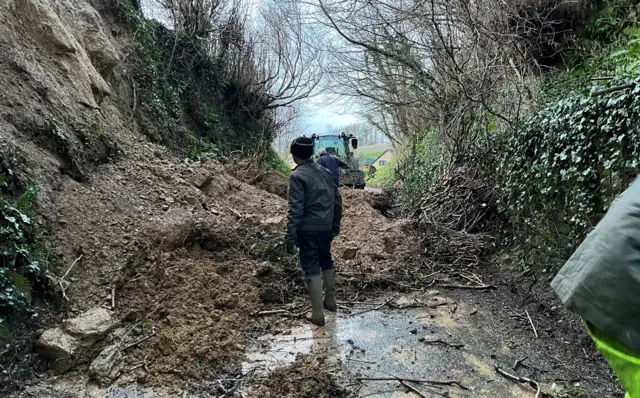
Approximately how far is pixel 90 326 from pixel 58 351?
0.29m

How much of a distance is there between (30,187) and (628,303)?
15.9 ft

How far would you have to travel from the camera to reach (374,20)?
33.5 feet

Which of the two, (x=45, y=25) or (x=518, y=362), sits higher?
(x=45, y=25)

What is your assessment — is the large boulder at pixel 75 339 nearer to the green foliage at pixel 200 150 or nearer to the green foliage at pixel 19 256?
the green foliage at pixel 19 256

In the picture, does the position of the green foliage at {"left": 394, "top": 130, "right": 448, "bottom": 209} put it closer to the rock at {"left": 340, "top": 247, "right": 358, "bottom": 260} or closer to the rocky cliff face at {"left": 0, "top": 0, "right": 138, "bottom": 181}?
the rock at {"left": 340, "top": 247, "right": 358, "bottom": 260}

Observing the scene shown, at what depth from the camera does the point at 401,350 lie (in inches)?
163

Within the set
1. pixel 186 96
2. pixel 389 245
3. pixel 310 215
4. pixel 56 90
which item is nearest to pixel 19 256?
pixel 310 215

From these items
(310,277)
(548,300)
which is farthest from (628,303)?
(548,300)

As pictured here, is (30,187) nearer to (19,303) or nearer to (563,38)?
(19,303)

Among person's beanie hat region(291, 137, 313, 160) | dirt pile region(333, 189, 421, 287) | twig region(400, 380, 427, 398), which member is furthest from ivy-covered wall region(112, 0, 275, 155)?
twig region(400, 380, 427, 398)

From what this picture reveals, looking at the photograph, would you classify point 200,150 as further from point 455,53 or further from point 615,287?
point 615,287

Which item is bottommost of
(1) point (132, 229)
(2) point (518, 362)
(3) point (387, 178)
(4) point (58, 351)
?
(2) point (518, 362)

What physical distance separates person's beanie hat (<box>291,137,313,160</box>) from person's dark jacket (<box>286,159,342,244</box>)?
0.07 m

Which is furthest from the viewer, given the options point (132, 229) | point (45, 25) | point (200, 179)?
point (200, 179)
